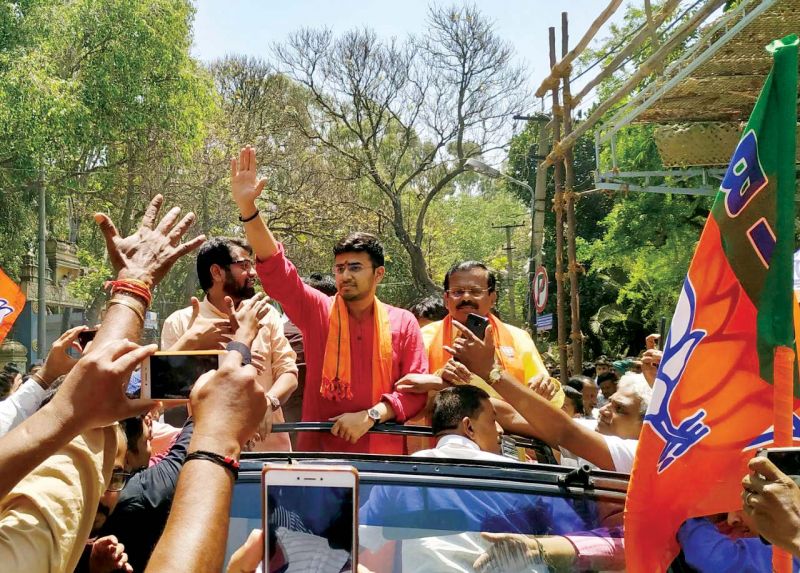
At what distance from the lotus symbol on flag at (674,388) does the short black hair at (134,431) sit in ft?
5.73

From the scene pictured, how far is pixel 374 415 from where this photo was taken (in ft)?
12.7

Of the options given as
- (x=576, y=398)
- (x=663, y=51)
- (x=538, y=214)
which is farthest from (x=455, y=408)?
(x=538, y=214)

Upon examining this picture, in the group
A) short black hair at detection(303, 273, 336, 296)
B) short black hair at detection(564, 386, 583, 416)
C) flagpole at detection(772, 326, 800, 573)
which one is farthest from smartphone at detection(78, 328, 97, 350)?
short black hair at detection(564, 386, 583, 416)

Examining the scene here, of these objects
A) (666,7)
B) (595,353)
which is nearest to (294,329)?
(666,7)

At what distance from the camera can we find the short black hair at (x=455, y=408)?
324cm

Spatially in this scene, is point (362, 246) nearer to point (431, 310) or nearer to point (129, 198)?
point (431, 310)

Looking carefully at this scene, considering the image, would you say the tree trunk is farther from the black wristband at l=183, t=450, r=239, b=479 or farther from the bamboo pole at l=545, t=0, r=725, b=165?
the black wristband at l=183, t=450, r=239, b=479

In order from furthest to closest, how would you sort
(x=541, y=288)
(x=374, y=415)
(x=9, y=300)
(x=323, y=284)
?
(x=541, y=288) → (x=9, y=300) → (x=323, y=284) → (x=374, y=415)

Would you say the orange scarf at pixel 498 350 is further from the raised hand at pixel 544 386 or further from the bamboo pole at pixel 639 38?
the bamboo pole at pixel 639 38

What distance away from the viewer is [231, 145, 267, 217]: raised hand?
4.14m

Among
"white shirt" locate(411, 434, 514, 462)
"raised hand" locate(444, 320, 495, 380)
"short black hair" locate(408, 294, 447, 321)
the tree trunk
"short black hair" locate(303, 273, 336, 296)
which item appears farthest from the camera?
the tree trunk

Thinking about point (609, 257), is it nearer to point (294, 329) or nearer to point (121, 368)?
point (294, 329)

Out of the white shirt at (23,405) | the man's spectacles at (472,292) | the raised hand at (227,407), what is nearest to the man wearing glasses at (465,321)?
the man's spectacles at (472,292)

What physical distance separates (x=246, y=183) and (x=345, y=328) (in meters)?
0.90
